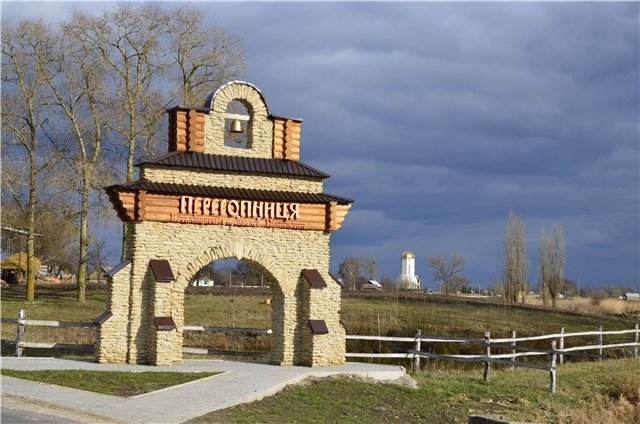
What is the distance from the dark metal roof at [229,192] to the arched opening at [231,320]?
1798mm

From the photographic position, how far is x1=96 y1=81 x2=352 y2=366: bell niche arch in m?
22.6

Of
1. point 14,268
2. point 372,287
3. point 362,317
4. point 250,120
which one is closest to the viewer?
point 250,120

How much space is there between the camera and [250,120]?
2480 cm

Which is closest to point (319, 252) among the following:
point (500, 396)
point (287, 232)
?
point (287, 232)

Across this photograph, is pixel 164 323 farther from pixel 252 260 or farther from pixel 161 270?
pixel 252 260

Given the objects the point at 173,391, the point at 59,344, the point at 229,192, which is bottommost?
the point at 173,391

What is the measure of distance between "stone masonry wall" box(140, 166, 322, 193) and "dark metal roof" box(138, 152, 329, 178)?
178mm

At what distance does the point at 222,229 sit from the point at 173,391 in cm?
627

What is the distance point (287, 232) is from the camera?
80.2 ft

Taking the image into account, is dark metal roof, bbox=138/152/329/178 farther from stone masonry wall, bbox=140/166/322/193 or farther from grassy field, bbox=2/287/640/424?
grassy field, bbox=2/287/640/424

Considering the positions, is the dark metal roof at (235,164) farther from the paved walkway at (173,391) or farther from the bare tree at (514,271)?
the bare tree at (514,271)

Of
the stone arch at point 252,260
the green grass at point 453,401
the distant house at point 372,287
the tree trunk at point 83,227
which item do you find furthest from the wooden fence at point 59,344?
the distant house at point 372,287

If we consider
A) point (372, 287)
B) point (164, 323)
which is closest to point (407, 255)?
point (372, 287)

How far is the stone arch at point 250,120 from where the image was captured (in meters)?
24.2
